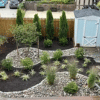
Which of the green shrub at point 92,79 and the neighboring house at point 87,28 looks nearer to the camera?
the green shrub at point 92,79

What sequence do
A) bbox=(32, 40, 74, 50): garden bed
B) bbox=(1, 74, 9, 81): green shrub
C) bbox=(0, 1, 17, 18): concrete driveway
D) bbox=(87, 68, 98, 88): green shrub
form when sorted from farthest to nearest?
bbox=(0, 1, 17, 18): concrete driveway
bbox=(32, 40, 74, 50): garden bed
bbox=(1, 74, 9, 81): green shrub
bbox=(87, 68, 98, 88): green shrub

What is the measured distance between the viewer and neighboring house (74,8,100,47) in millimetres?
8883

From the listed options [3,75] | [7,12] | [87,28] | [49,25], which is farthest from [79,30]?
[7,12]

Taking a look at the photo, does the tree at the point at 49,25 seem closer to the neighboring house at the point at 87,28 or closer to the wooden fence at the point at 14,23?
the wooden fence at the point at 14,23

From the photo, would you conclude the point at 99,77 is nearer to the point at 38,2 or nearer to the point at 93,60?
the point at 93,60

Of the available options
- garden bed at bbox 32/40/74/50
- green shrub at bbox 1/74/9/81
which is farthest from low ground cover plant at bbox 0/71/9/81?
garden bed at bbox 32/40/74/50

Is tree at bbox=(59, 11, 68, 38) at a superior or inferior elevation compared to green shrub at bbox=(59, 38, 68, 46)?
superior

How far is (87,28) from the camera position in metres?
9.11

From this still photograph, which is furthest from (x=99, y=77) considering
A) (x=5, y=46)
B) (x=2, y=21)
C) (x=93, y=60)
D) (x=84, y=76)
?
(x=2, y=21)

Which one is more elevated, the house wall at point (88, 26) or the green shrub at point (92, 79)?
the house wall at point (88, 26)

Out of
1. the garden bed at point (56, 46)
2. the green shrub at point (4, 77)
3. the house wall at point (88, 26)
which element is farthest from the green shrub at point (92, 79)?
the garden bed at point (56, 46)

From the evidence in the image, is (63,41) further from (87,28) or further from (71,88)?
(71,88)

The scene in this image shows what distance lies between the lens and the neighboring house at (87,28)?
8.88 m

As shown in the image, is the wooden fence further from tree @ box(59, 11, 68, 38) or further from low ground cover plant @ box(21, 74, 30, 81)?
low ground cover plant @ box(21, 74, 30, 81)
